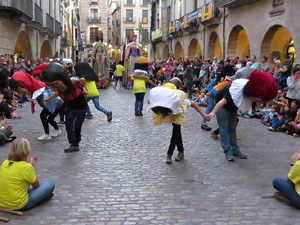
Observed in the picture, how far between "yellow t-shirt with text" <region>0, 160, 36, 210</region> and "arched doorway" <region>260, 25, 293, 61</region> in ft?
49.7

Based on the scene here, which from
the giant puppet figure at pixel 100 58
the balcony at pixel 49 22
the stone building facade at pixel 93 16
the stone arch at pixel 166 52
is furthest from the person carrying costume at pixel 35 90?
the stone building facade at pixel 93 16

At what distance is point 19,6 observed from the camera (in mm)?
19531

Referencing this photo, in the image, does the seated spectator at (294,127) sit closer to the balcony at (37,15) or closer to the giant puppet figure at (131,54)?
the giant puppet figure at (131,54)

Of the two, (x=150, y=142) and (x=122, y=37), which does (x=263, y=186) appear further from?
(x=122, y=37)

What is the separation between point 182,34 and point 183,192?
28034 mm

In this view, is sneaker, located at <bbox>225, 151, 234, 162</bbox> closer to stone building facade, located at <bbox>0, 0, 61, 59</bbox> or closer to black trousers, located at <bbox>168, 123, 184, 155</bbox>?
black trousers, located at <bbox>168, 123, 184, 155</bbox>

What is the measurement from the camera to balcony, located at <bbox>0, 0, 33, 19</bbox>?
707 inches

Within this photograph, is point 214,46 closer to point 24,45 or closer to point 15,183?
point 24,45

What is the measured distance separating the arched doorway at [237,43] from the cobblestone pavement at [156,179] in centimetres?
1282

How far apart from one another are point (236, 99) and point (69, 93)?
2.90 m

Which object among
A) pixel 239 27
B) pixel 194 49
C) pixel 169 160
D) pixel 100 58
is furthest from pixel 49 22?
pixel 169 160

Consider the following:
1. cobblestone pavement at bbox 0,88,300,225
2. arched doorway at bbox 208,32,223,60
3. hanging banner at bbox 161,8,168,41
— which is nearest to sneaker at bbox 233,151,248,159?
cobblestone pavement at bbox 0,88,300,225

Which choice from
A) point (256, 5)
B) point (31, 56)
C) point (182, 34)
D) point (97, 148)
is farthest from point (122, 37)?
point (97, 148)

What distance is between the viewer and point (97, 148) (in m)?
8.10
